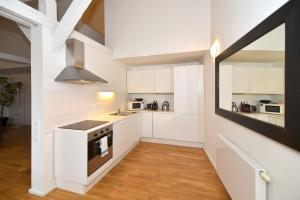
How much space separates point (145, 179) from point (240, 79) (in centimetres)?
193

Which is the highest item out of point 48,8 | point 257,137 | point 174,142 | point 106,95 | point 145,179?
point 48,8

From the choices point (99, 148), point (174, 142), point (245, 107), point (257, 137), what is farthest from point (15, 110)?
point (257, 137)

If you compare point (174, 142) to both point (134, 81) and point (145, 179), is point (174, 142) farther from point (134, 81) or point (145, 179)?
point (134, 81)

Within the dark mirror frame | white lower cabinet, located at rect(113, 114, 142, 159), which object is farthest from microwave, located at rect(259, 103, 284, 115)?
white lower cabinet, located at rect(113, 114, 142, 159)

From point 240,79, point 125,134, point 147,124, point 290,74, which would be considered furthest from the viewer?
point 147,124

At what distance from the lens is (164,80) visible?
415 centimetres

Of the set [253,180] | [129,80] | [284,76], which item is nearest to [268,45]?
[284,76]

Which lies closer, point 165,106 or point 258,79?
point 258,79

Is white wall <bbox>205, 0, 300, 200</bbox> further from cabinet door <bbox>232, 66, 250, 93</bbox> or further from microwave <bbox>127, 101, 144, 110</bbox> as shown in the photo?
microwave <bbox>127, 101, 144, 110</bbox>

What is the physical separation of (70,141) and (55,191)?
0.71 m

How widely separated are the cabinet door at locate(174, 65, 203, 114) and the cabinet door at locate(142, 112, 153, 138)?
752 millimetres

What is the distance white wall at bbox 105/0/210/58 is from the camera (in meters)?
3.10

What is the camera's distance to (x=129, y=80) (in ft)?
14.6

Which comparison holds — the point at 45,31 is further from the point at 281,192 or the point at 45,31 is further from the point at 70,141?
the point at 281,192
